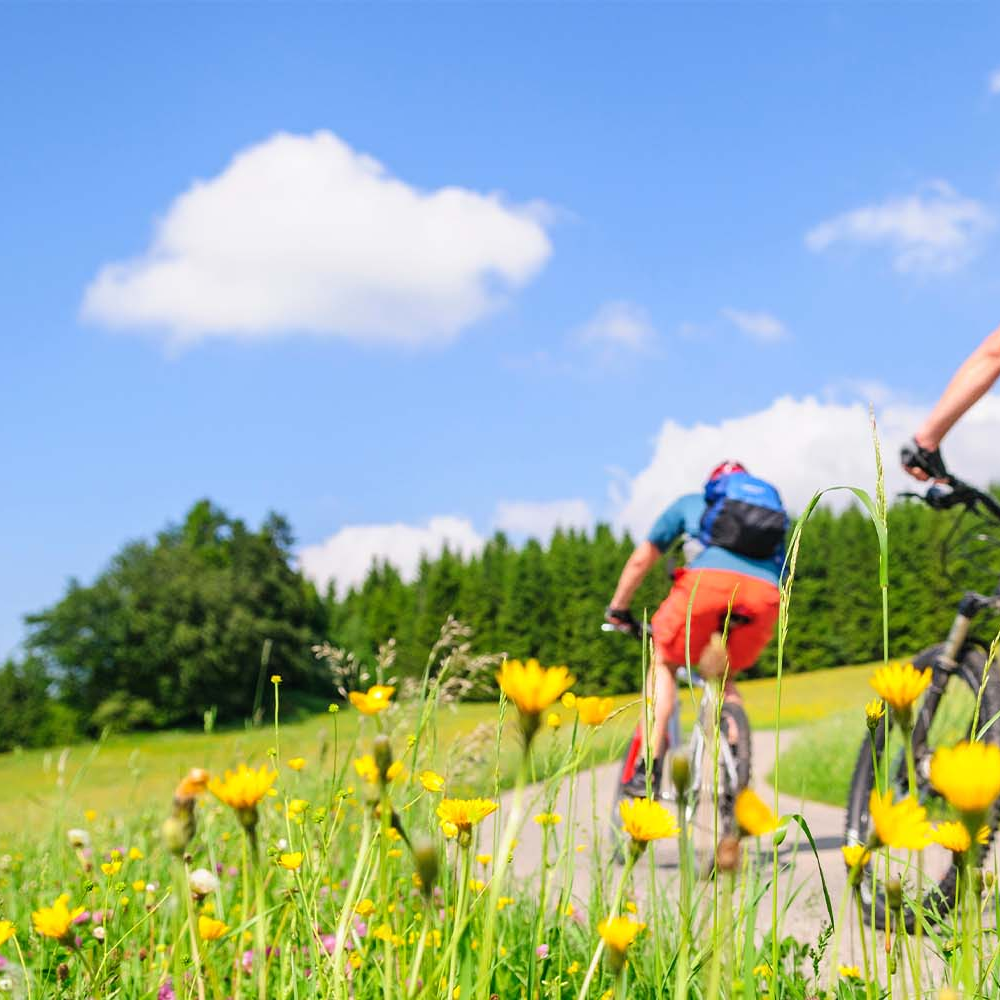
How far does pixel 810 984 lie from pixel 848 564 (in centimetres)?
4037

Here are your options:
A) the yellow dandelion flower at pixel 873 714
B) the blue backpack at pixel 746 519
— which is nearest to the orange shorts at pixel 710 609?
the blue backpack at pixel 746 519

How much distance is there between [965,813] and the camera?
0.71 m

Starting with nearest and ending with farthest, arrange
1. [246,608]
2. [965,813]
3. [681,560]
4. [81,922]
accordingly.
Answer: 1. [965,813]
2. [81,922]
3. [681,560]
4. [246,608]

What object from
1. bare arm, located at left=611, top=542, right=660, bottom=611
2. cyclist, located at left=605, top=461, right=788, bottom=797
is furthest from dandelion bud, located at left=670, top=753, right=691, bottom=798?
bare arm, located at left=611, top=542, right=660, bottom=611

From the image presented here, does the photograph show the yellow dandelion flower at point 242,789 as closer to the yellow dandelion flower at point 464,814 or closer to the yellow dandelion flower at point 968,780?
the yellow dandelion flower at point 464,814

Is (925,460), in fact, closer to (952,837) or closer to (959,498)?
(959,498)

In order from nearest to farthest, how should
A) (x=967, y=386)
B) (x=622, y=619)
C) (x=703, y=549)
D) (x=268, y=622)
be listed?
(x=967, y=386), (x=703, y=549), (x=622, y=619), (x=268, y=622)

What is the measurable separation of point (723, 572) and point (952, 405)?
146 centimetres

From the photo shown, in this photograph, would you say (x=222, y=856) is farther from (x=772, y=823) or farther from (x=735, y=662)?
(x=772, y=823)

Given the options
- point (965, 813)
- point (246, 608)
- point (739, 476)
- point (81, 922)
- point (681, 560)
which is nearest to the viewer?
point (965, 813)

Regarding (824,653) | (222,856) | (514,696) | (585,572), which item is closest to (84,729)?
(585,572)

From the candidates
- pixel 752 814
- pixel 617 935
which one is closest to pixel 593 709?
pixel 617 935

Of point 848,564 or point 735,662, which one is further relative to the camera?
point 848,564

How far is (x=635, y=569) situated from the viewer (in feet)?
15.6
